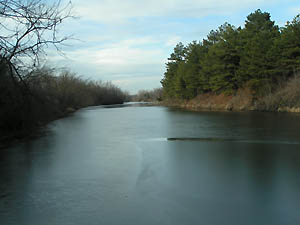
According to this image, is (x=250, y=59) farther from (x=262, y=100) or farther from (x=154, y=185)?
(x=154, y=185)

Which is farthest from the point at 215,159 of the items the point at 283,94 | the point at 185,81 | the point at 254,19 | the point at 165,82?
the point at 165,82

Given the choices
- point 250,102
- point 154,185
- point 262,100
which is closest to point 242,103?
point 250,102

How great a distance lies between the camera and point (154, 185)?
744 cm

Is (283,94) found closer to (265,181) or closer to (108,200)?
(265,181)

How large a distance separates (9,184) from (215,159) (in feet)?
19.0

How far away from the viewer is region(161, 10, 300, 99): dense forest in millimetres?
33719

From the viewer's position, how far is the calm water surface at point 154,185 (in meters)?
5.57

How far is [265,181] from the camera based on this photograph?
745 centimetres

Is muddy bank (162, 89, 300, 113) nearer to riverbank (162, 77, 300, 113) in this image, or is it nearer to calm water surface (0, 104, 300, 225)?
riverbank (162, 77, 300, 113)

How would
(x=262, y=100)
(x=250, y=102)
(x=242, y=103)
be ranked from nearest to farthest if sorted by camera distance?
(x=262, y=100)
(x=250, y=102)
(x=242, y=103)

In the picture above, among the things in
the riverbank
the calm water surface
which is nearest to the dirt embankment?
the riverbank

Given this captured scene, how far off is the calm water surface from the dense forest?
23.5 meters

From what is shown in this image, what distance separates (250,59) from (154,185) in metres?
32.3

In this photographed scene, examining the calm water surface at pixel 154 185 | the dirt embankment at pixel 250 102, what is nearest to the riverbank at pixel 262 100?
the dirt embankment at pixel 250 102
